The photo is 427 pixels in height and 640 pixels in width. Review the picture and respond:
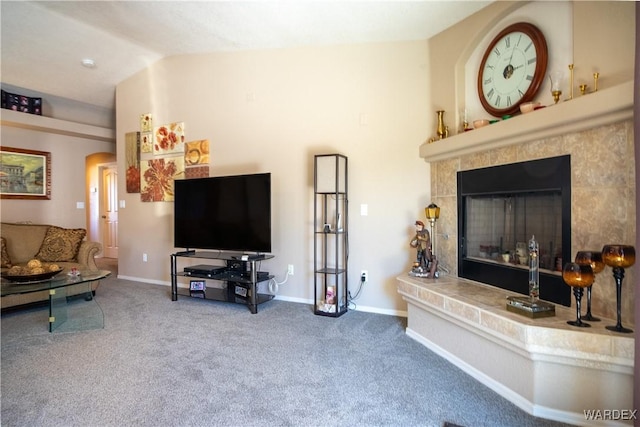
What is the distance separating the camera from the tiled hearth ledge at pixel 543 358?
1.53 metres

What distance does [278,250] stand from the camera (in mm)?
3791

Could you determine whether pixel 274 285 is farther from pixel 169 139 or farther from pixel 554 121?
pixel 554 121

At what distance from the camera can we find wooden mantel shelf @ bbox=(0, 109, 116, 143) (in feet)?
15.4

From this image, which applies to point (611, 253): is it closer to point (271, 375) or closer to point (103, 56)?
point (271, 375)

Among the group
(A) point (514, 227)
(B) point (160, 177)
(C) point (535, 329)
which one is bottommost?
(C) point (535, 329)

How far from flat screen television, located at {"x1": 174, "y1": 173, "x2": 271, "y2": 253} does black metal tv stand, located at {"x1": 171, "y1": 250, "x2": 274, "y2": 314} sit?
12 cm

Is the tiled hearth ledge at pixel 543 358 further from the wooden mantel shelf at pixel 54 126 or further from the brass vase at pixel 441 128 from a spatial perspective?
the wooden mantel shelf at pixel 54 126

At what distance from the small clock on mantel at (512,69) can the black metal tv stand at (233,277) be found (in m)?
2.48

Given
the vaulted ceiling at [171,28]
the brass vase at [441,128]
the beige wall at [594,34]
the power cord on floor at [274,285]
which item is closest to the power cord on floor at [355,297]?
the power cord on floor at [274,285]

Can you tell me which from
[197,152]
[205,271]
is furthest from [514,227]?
[197,152]

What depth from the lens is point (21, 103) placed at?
4.84 m

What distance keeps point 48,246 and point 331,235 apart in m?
3.32

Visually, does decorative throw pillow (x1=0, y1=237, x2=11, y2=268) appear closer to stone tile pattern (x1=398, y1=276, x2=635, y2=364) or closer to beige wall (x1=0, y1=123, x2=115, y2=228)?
beige wall (x1=0, y1=123, x2=115, y2=228)

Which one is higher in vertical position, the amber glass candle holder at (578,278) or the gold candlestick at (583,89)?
the gold candlestick at (583,89)
